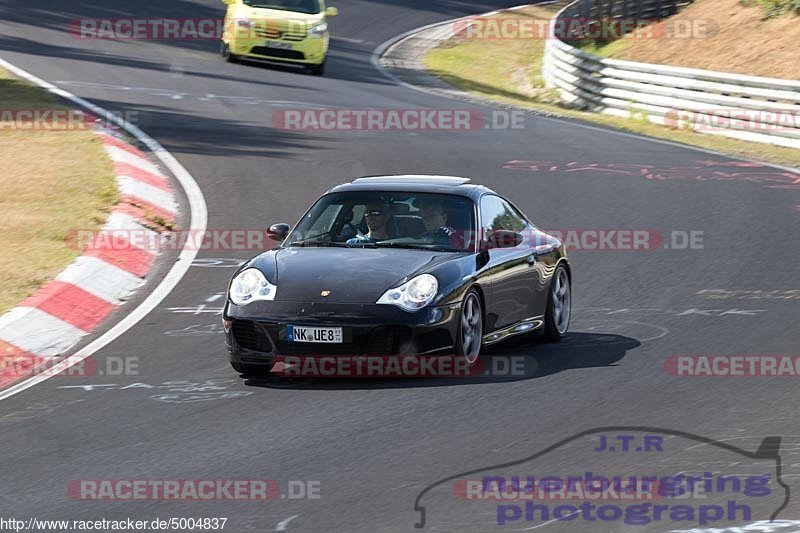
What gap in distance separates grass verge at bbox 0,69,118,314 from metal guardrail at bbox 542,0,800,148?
1136 cm

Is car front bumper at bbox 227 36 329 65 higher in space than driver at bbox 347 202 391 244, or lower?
higher

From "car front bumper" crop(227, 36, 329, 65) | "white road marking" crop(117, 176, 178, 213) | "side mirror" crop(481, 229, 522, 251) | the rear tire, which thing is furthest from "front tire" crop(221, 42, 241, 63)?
"side mirror" crop(481, 229, 522, 251)

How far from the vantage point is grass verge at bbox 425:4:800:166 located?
24047 mm

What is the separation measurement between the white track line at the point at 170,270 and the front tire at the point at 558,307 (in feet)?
10.4

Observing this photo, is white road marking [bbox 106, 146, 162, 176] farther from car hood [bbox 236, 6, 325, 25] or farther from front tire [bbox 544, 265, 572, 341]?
car hood [bbox 236, 6, 325, 25]

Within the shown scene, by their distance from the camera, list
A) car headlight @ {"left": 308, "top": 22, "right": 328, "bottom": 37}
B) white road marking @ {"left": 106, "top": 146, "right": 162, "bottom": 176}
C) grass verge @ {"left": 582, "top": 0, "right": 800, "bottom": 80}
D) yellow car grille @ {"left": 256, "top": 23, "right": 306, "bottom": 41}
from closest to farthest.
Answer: white road marking @ {"left": 106, "top": 146, "right": 162, "bottom": 176} → yellow car grille @ {"left": 256, "top": 23, "right": 306, "bottom": 41} → car headlight @ {"left": 308, "top": 22, "right": 328, "bottom": 37} → grass verge @ {"left": 582, "top": 0, "right": 800, "bottom": 80}

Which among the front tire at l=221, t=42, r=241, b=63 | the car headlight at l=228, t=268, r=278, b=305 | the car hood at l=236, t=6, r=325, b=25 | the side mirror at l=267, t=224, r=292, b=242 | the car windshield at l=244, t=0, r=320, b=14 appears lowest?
the car headlight at l=228, t=268, r=278, b=305

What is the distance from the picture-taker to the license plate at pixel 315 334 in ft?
30.8

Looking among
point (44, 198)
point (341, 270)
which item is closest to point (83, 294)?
point (341, 270)

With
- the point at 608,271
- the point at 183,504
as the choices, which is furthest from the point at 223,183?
the point at 183,504

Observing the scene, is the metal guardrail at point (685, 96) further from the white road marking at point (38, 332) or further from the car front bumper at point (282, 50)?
the white road marking at point (38, 332)

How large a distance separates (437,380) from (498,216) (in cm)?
195

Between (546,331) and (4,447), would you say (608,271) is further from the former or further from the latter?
(4,447)

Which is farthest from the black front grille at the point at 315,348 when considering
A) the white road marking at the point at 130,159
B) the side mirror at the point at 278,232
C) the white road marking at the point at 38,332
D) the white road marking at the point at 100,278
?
the white road marking at the point at 130,159
